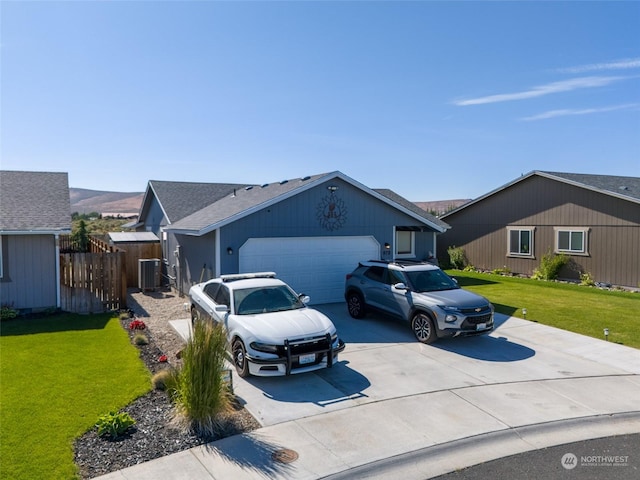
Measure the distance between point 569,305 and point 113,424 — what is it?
1423 cm

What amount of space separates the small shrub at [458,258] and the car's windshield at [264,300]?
744 inches

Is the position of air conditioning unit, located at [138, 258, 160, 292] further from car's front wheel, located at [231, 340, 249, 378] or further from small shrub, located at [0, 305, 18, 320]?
car's front wheel, located at [231, 340, 249, 378]

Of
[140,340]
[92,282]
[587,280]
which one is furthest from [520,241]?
[92,282]

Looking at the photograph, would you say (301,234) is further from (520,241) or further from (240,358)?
(520,241)

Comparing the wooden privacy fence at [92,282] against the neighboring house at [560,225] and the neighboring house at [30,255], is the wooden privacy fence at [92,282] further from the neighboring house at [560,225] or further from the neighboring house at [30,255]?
the neighboring house at [560,225]

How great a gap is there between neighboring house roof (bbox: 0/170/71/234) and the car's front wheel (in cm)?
765

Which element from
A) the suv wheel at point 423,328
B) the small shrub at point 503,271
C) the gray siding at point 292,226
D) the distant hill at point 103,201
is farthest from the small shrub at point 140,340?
the distant hill at point 103,201

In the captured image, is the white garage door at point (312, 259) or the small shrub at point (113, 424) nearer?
the small shrub at point (113, 424)

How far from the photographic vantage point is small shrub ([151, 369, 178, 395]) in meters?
7.03

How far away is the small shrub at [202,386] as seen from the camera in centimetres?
614

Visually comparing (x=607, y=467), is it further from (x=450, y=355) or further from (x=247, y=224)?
(x=247, y=224)

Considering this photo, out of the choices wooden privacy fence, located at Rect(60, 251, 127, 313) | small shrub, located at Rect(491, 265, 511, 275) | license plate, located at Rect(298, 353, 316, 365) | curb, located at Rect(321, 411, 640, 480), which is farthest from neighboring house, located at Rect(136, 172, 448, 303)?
curb, located at Rect(321, 411, 640, 480)

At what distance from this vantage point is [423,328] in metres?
10.5

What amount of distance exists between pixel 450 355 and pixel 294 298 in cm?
353
